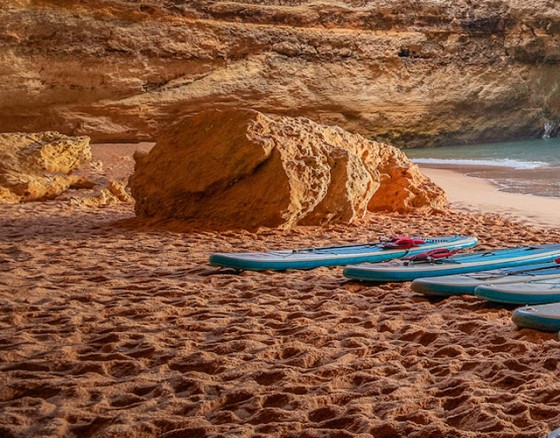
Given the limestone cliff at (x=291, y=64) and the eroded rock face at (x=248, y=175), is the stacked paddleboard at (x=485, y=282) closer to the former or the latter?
the eroded rock face at (x=248, y=175)

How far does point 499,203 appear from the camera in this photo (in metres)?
8.31

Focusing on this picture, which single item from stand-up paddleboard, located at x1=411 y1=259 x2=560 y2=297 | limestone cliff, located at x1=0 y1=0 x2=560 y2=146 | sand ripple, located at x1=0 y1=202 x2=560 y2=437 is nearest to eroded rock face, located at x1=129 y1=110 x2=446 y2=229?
sand ripple, located at x1=0 y1=202 x2=560 y2=437

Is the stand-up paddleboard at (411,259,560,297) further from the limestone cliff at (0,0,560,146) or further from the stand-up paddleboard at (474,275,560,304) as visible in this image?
the limestone cliff at (0,0,560,146)

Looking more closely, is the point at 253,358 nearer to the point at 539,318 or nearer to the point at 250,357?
the point at 250,357

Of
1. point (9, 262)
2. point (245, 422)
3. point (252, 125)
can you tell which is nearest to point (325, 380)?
point (245, 422)

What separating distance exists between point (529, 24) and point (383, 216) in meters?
18.2

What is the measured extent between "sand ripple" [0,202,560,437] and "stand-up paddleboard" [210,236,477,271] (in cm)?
8

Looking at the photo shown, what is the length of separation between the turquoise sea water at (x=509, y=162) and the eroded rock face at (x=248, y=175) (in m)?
3.69

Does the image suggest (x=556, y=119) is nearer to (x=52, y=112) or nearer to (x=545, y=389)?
(x=52, y=112)

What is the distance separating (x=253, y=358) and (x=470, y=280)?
4.89 feet

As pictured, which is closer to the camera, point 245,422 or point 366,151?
point 245,422

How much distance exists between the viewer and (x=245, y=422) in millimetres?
2125

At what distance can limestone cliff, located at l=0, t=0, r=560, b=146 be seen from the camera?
1706 centimetres

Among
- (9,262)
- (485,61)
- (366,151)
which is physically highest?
(485,61)
